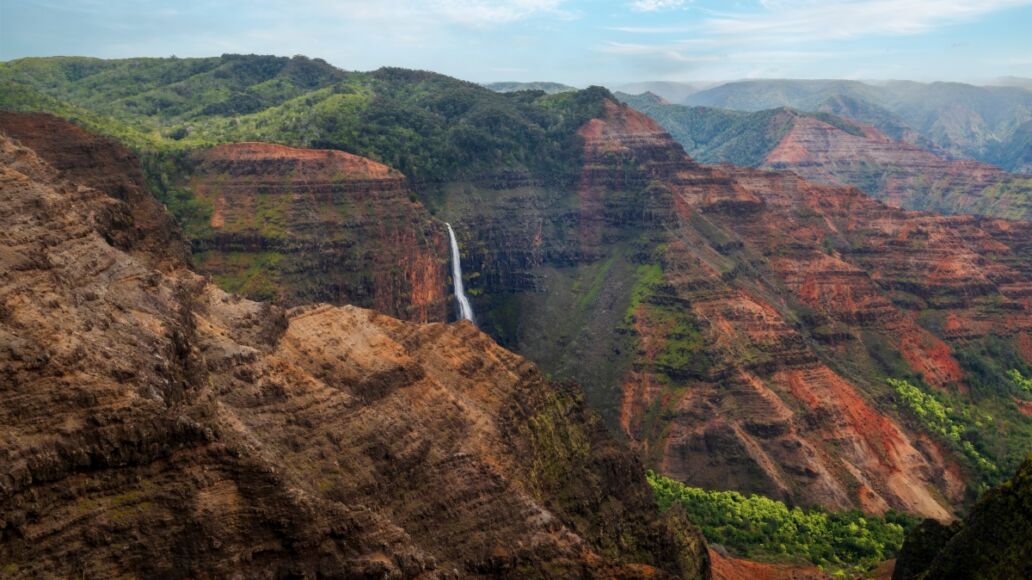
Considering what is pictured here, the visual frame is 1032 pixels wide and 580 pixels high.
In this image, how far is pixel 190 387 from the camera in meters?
36.3

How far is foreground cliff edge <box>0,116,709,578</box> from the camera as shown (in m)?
28.2

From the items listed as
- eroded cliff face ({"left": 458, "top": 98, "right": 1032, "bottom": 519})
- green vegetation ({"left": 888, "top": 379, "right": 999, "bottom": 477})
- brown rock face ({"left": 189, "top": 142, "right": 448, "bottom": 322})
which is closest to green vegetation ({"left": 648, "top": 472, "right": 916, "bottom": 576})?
eroded cliff face ({"left": 458, "top": 98, "right": 1032, "bottom": 519})

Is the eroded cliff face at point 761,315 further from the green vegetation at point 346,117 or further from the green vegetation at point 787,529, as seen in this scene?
the green vegetation at point 346,117

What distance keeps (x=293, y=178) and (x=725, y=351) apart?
189 feet

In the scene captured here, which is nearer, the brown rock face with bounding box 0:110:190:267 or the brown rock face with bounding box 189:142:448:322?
the brown rock face with bounding box 0:110:190:267

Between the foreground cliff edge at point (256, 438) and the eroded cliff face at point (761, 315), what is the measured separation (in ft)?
136

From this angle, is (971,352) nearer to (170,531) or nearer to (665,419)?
(665,419)

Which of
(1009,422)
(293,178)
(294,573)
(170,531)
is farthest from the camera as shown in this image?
(1009,422)

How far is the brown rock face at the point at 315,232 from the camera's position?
109438 mm

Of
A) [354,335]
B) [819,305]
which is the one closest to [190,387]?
[354,335]

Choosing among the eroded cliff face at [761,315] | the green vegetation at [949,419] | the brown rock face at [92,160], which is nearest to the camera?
the brown rock face at [92,160]

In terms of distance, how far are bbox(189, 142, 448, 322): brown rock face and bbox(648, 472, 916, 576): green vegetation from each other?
42635mm

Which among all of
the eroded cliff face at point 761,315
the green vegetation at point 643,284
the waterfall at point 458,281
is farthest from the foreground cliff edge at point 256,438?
the waterfall at point 458,281

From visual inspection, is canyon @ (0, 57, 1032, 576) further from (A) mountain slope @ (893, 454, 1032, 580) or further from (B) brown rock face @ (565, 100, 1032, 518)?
(A) mountain slope @ (893, 454, 1032, 580)
